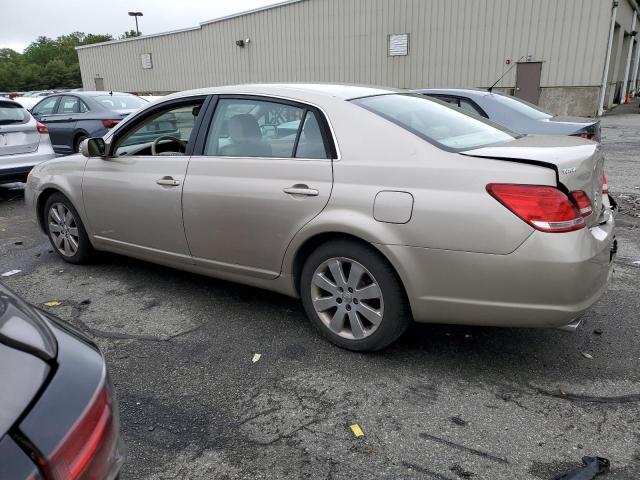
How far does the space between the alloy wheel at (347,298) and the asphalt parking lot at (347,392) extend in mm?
186

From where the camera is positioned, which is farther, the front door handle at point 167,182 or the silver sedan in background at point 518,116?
the silver sedan in background at point 518,116

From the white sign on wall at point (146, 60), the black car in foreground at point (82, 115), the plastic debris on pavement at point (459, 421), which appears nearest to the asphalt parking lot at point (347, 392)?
the plastic debris on pavement at point (459, 421)

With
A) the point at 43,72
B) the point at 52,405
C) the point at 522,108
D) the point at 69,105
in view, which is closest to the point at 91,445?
the point at 52,405

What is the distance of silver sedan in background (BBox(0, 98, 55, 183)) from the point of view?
7605 millimetres

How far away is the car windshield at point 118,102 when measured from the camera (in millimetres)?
10641

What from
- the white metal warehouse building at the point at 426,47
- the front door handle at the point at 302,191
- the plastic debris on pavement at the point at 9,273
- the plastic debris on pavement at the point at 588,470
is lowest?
the plastic debris on pavement at the point at 9,273

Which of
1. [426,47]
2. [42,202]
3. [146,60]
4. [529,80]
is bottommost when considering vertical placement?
[42,202]

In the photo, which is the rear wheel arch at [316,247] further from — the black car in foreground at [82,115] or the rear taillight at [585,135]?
the black car in foreground at [82,115]

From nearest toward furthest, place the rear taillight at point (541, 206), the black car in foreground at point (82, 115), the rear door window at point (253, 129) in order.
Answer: the rear taillight at point (541, 206) < the rear door window at point (253, 129) < the black car in foreground at point (82, 115)

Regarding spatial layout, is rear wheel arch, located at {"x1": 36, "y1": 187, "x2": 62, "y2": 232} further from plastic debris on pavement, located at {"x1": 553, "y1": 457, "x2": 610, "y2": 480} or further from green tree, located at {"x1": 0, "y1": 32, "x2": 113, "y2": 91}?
green tree, located at {"x1": 0, "y1": 32, "x2": 113, "y2": 91}

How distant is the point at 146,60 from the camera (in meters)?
31.5

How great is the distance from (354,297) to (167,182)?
1693 millimetres

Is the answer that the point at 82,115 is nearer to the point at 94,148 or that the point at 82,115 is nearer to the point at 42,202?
the point at 42,202

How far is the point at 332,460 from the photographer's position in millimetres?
2361
